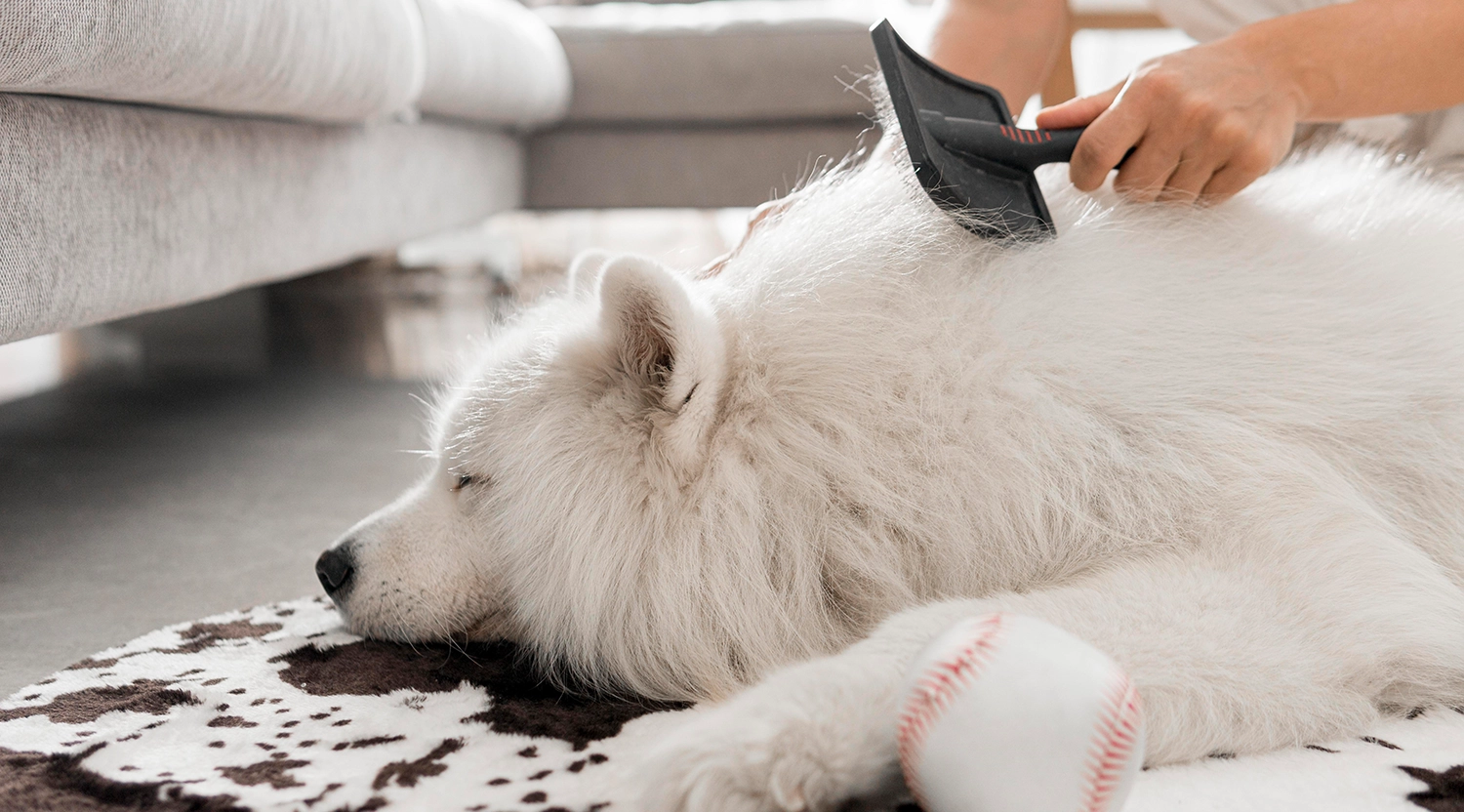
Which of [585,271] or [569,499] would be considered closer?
[569,499]

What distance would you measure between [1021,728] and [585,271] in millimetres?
893

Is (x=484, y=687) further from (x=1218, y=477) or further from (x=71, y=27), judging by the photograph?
(x=71, y=27)

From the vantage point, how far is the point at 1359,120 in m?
1.90

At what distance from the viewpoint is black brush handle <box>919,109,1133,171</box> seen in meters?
1.16

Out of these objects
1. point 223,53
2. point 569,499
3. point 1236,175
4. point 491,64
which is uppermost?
point 491,64

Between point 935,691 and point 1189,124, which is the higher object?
point 1189,124

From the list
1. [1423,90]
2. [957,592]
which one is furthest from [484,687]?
[1423,90]

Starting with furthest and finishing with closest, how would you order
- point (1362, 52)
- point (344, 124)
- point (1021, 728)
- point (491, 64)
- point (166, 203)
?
1. point (491, 64)
2. point (344, 124)
3. point (166, 203)
4. point (1362, 52)
5. point (1021, 728)

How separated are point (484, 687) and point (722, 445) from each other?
37 cm

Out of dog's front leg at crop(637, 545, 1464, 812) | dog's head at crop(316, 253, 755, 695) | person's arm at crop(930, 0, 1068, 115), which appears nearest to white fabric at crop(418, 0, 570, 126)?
person's arm at crop(930, 0, 1068, 115)

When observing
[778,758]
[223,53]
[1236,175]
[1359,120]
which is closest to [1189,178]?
[1236,175]

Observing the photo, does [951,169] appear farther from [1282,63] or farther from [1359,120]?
[1359,120]

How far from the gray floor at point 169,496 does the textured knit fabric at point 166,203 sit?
370 mm

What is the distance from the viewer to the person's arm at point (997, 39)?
1920mm
